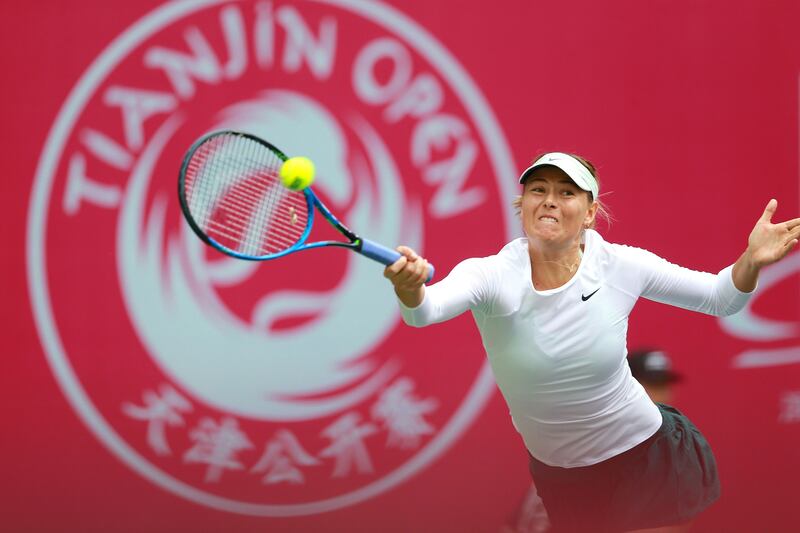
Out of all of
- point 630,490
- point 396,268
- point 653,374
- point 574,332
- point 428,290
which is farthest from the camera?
point 653,374

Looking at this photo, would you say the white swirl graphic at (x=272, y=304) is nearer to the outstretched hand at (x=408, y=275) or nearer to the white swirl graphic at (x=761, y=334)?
the white swirl graphic at (x=761, y=334)

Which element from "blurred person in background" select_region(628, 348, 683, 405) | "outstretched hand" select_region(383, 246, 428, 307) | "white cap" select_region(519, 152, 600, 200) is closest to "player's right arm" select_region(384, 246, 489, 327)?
"outstretched hand" select_region(383, 246, 428, 307)

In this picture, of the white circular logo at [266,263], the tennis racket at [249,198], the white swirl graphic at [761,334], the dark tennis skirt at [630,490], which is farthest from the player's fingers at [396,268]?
the white swirl graphic at [761,334]

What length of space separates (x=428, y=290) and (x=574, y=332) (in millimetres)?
418

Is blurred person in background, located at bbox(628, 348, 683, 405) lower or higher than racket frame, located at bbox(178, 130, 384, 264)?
lower

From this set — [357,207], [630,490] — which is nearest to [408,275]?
[630,490]

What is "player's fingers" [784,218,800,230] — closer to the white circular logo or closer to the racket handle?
the racket handle

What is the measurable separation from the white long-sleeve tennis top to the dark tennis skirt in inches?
1.5

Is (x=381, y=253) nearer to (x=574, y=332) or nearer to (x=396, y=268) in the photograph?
(x=396, y=268)

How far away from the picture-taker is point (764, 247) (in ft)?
8.20

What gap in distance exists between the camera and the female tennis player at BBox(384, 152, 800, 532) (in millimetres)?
2422

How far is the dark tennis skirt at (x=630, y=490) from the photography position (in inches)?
101

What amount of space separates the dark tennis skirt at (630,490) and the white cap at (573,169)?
2.25ft

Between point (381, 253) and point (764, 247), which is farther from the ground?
point (381, 253)
